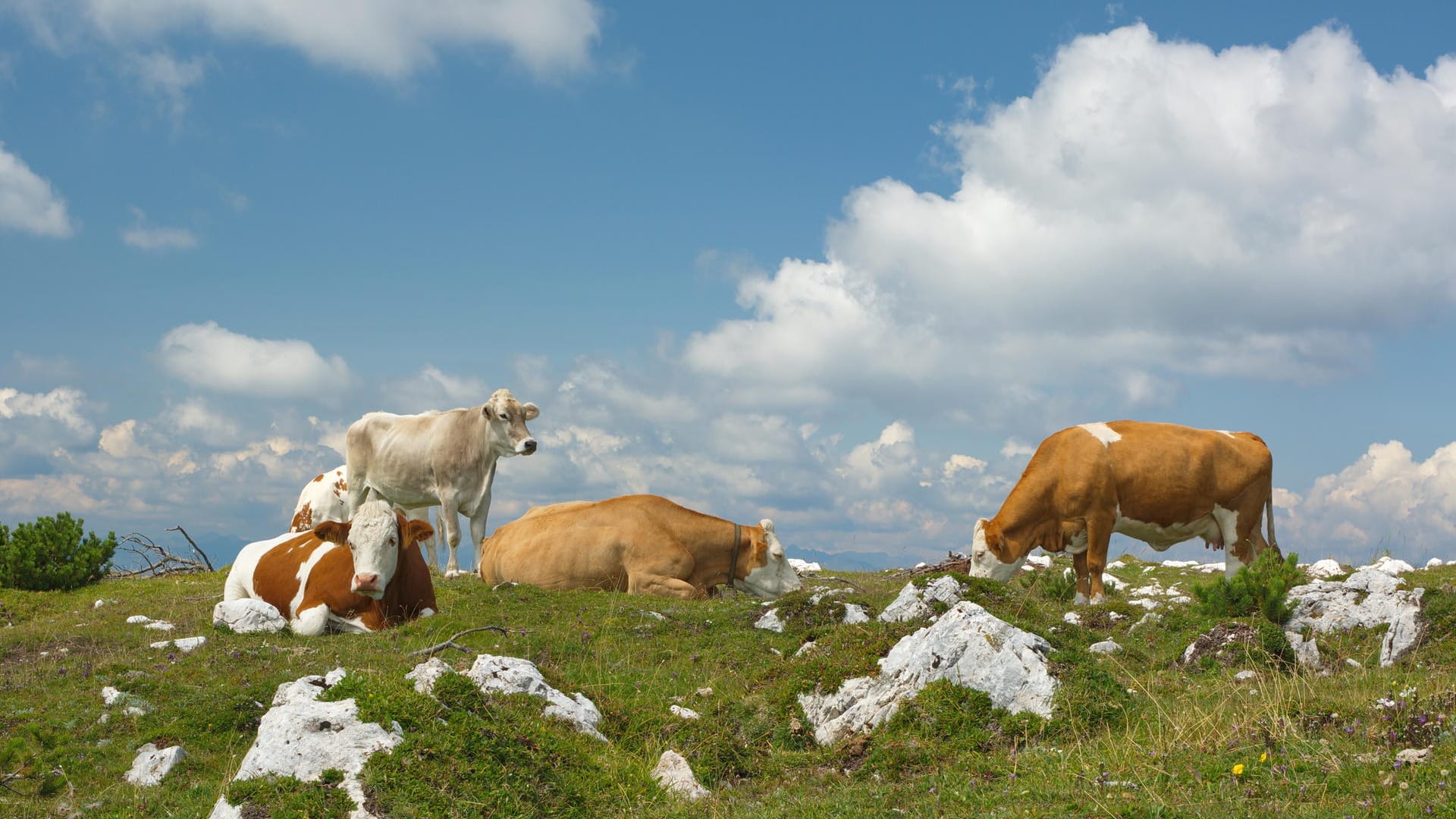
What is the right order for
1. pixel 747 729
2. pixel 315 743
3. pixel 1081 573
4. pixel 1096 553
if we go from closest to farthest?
pixel 315 743 < pixel 747 729 < pixel 1096 553 < pixel 1081 573

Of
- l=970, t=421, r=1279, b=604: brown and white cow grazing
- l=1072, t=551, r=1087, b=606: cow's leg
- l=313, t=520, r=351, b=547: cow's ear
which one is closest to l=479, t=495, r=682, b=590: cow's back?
l=313, t=520, r=351, b=547: cow's ear

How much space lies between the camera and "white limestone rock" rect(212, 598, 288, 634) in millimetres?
12945

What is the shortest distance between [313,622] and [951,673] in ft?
25.9

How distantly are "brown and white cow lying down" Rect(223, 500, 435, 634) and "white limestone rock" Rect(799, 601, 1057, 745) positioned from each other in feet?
20.2

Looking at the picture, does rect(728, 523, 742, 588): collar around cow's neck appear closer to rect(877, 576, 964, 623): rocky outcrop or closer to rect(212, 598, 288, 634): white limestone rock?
rect(877, 576, 964, 623): rocky outcrop

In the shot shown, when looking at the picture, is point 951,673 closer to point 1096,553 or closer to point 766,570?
point 1096,553

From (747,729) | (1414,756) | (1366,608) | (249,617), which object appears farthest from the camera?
(249,617)

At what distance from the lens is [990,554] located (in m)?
17.5

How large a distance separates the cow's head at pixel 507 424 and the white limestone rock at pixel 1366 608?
14.3m

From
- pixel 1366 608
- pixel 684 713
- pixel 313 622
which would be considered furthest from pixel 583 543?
pixel 1366 608

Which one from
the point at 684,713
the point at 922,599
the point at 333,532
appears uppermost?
the point at 333,532

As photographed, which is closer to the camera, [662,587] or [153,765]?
[153,765]

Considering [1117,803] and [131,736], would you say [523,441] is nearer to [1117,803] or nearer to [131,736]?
[131,736]

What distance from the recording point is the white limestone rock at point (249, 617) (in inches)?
510
